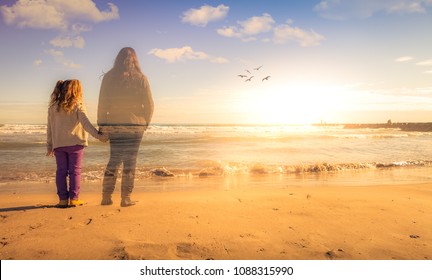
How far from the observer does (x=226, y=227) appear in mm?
3727

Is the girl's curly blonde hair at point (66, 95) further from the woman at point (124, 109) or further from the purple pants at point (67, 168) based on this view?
the purple pants at point (67, 168)

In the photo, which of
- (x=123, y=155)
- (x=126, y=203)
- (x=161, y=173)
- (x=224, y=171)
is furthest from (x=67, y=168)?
(x=224, y=171)

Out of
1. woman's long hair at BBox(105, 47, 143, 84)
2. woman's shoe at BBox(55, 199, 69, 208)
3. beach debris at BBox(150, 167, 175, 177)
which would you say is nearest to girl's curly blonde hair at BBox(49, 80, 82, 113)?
woman's long hair at BBox(105, 47, 143, 84)

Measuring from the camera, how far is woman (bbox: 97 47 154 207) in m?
4.86

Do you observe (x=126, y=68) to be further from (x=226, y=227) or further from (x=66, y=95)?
(x=226, y=227)

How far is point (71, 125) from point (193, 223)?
2.43 meters

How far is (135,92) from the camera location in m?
4.98

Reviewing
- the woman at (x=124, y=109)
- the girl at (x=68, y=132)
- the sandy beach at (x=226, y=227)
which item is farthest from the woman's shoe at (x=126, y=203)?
the girl at (x=68, y=132)

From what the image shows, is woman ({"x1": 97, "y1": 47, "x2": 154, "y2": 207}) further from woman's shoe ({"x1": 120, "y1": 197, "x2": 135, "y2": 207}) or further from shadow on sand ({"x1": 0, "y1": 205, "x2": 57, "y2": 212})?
shadow on sand ({"x1": 0, "y1": 205, "x2": 57, "y2": 212})

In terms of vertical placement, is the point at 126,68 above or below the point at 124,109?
above

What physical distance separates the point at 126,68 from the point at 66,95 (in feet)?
3.15

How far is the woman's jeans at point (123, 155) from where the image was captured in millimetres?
4816

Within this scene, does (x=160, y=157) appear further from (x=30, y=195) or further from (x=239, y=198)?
(x=239, y=198)
